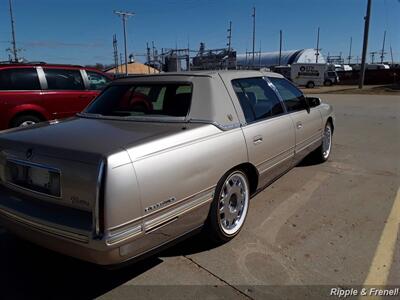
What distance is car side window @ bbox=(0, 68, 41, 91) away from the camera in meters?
7.86

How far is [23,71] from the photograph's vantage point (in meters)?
8.14

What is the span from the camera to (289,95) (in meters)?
5.20

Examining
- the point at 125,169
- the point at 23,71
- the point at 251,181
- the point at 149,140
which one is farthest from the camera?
the point at 23,71

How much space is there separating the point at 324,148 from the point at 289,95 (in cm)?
179

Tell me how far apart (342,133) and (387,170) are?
12.4 ft

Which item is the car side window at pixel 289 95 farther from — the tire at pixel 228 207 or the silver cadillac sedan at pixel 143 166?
the tire at pixel 228 207

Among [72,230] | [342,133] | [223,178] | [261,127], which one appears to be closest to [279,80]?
[261,127]

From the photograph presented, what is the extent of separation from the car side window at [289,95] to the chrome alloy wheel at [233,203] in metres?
1.54

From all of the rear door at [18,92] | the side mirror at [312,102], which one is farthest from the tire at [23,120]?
the side mirror at [312,102]

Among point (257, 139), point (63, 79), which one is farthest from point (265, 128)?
point (63, 79)

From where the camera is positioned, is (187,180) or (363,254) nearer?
(187,180)

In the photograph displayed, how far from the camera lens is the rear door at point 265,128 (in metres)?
3.96

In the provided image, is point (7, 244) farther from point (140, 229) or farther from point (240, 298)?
point (240, 298)

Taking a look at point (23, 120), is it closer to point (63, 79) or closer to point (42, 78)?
point (42, 78)
